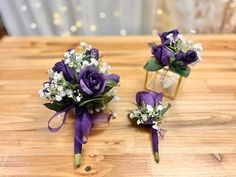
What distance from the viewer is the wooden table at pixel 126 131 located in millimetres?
565

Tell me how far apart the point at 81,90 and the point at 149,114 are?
180 millimetres

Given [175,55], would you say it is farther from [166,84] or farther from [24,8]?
[24,8]

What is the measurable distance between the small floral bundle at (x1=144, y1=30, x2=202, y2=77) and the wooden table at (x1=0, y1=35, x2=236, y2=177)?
0.38 feet

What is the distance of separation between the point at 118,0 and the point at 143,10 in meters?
0.13

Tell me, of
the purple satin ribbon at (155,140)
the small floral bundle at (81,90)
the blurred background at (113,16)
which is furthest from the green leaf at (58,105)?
the blurred background at (113,16)

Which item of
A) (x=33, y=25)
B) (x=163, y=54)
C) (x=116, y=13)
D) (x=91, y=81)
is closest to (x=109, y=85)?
(x=91, y=81)

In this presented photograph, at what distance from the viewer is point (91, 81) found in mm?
573

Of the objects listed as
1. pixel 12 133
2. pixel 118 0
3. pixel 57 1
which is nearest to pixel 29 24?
pixel 57 1

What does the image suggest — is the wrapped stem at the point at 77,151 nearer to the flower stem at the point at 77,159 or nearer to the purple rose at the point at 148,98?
the flower stem at the point at 77,159

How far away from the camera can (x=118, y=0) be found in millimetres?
1153

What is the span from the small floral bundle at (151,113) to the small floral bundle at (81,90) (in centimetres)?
7

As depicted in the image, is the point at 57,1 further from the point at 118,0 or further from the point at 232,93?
the point at 232,93

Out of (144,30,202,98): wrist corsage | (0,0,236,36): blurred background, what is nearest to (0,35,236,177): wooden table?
(144,30,202,98): wrist corsage

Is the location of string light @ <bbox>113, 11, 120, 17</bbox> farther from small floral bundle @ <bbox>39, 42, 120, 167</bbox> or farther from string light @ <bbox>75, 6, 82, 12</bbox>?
small floral bundle @ <bbox>39, 42, 120, 167</bbox>
